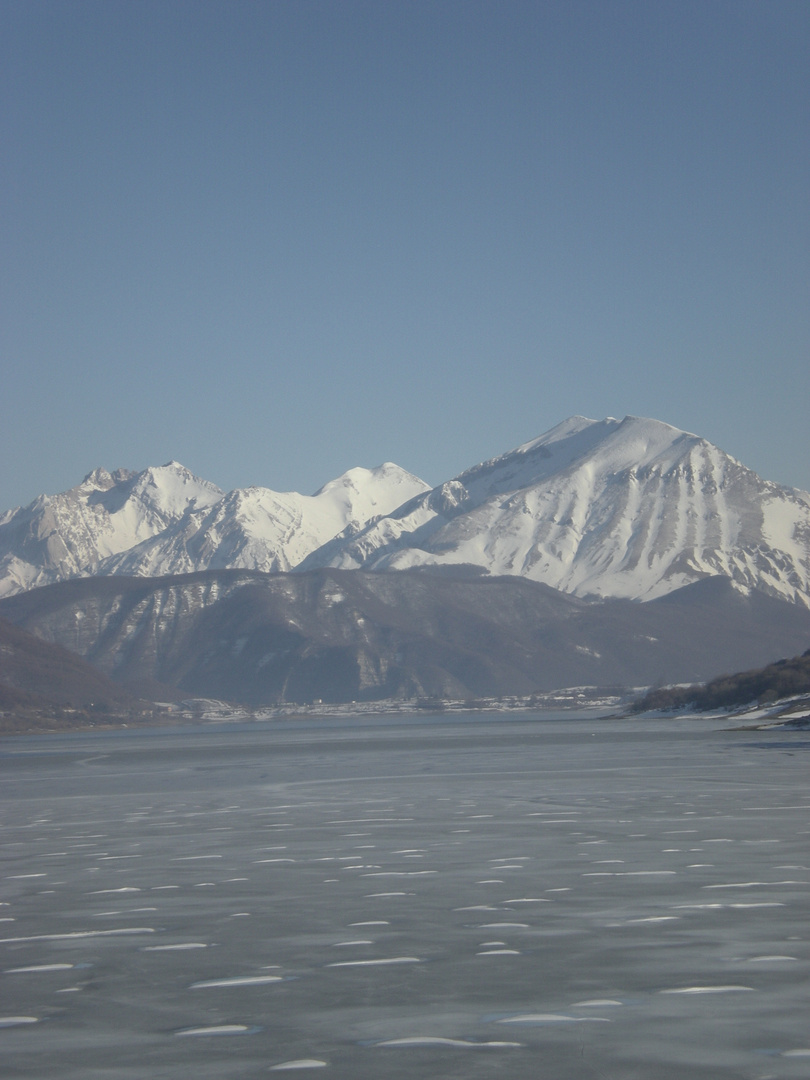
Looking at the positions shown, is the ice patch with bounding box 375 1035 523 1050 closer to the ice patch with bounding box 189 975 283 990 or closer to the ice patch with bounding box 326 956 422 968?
the ice patch with bounding box 189 975 283 990

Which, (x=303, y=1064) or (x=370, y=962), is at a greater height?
(x=303, y=1064)

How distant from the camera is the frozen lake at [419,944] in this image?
14281 millimetres

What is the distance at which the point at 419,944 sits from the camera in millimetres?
20297

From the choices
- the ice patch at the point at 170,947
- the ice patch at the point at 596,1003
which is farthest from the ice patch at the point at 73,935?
the ice patch at the point at 596,1003

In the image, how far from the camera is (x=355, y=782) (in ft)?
232

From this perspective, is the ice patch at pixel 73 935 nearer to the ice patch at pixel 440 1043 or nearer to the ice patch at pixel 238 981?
the ice patch at pixel 238 981

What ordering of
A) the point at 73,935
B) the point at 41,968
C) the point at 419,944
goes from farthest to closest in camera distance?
the point at 73,935 < the point at 419,944 < the point at 41,968

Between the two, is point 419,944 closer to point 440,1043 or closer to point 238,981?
point 238,981

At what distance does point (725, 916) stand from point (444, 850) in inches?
492

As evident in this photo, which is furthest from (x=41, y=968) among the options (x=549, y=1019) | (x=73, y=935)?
(x=549, y=1019)

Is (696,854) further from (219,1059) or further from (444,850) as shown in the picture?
(219,1059)

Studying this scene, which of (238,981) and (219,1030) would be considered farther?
(238,981)

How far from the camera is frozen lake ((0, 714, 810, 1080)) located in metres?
14.3

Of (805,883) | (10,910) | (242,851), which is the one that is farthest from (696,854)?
(10,910)
